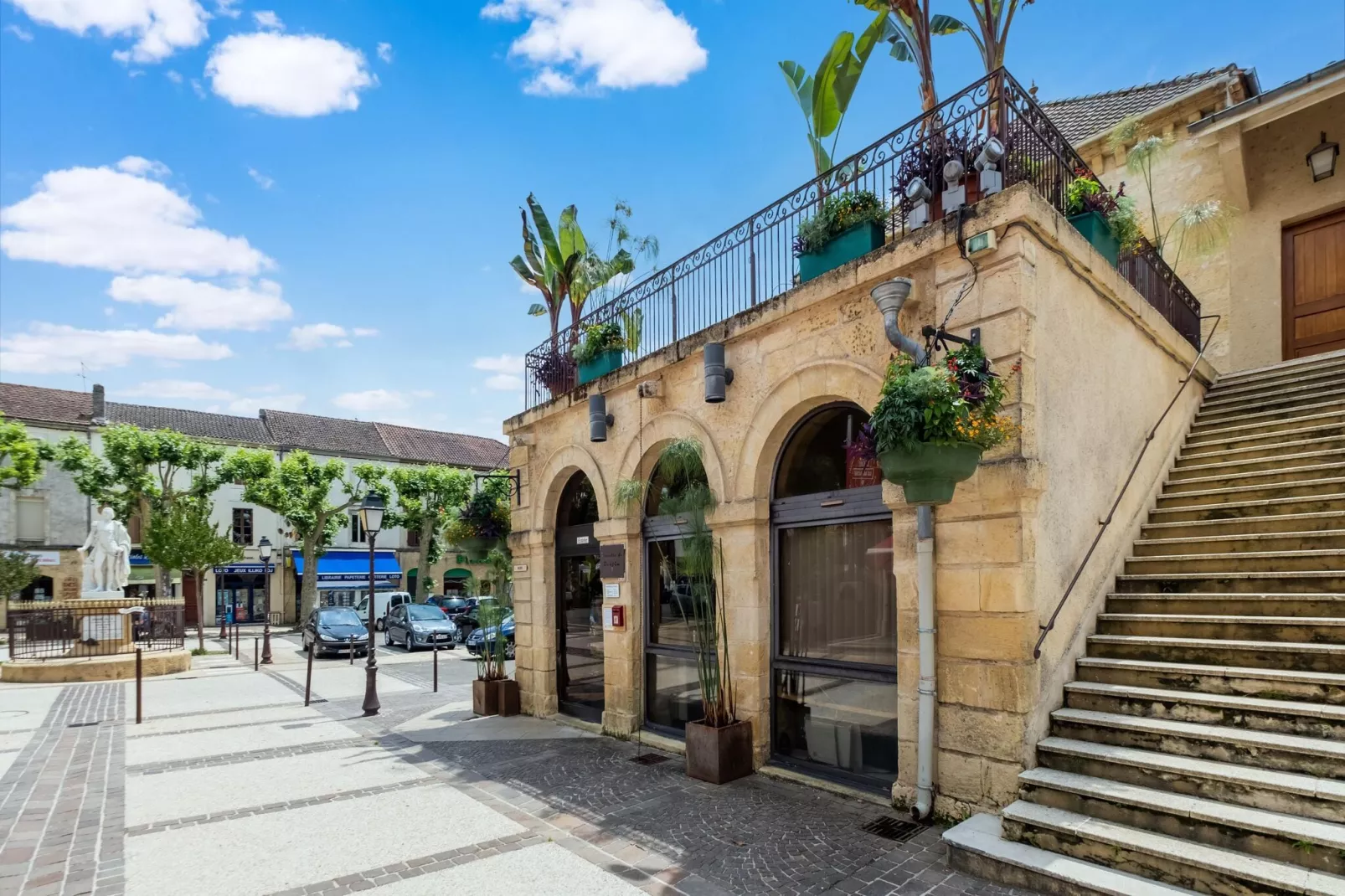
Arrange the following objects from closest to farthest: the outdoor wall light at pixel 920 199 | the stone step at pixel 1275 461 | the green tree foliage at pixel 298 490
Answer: the outdoor wall light at pixel 920 199
the stone step at pixel 1275 461
the green tree foliage at pixel 298 490

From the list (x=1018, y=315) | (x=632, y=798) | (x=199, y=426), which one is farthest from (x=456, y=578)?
(x=1018, y=315)

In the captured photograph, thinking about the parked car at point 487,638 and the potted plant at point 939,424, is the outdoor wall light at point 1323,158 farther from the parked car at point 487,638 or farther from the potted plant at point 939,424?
the parked car at point 487,638

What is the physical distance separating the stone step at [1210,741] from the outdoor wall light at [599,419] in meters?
5.60

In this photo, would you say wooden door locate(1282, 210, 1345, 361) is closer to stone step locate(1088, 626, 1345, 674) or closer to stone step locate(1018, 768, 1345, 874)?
stone step locate(1088, 626, 1345, 674)

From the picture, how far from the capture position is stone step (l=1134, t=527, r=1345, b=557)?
5.76 metres

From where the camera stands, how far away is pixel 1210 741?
448 centimetres

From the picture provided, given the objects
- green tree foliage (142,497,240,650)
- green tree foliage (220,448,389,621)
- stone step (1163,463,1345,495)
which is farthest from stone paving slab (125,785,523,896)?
green tree foliage (220,448,389,621)

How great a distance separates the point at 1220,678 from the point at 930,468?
7.83ft

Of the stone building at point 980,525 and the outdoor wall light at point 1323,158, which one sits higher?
the outdoor wall light at point 1323,158

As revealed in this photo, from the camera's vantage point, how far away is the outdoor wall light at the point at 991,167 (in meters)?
5.41

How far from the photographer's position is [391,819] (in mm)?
5957

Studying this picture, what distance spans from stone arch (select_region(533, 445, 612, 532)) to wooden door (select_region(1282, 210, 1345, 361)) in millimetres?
10367

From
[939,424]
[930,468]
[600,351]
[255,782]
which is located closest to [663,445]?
[600,351]

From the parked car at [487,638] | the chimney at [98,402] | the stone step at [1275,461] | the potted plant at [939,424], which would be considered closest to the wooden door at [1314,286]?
the stone step at [1275,461]
